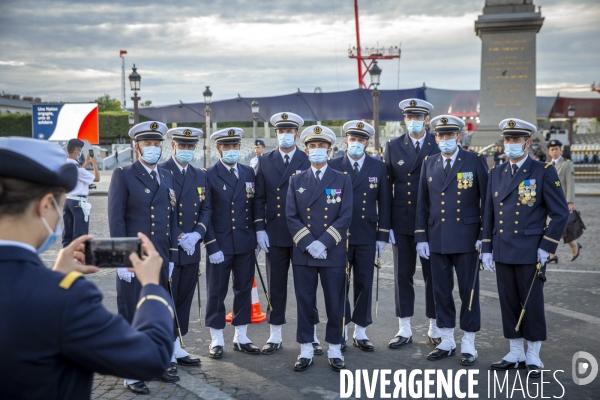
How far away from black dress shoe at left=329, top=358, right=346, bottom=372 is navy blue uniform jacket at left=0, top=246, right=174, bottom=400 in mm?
4216

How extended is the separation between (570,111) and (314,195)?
31430mm

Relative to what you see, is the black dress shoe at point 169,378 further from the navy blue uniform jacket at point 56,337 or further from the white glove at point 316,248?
the navy blue uniform jacket at point 56,337

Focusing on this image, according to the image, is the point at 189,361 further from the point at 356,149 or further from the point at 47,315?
the point at 47,315

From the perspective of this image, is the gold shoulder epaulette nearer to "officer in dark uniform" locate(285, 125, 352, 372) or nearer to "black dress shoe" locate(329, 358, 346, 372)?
"officer in dark uniform" locate(285, 125, 352, 372)

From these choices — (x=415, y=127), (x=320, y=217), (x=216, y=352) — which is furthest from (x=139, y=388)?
(x=415, y=127)

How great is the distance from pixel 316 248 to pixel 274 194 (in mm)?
1184

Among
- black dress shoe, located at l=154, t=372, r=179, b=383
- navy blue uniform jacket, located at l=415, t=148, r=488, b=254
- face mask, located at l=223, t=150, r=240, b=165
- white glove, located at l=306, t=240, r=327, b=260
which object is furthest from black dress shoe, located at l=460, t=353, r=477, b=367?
face mask, located at l=223, t=150, r=240, b=165

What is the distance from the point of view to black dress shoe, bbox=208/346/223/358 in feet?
21.3

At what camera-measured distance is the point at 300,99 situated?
128 feet

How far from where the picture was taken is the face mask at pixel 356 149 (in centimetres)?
711

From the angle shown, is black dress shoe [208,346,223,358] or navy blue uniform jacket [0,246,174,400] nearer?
navy blue uniform jacket [0,246,174,400]

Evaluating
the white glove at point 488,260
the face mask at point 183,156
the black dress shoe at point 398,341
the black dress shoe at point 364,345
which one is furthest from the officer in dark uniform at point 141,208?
the white glove at point 488,260

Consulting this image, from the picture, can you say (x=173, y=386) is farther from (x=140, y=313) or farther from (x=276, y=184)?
(x=140, y=313)

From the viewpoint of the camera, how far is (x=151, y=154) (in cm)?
601
